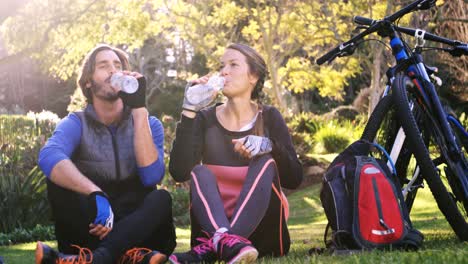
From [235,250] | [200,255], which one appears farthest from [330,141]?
[235,250]

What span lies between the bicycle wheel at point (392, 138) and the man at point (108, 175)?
1.17 m

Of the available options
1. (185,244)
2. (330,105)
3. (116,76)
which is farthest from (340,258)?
(330,105)

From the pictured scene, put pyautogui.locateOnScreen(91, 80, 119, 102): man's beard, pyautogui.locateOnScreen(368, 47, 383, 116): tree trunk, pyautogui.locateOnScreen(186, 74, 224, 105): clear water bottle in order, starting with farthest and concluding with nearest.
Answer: pyautogui.locateOnScreen(368, 47, 383, 116): tree trunk < pyautogui.locateOnScreen(91, 80, 119, 102): man's beard < pyautogui.locateOnScreen(186, 74, 224, 105): clear water bottle

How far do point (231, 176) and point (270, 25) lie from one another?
41.5ft

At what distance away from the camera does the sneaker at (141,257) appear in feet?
10.3

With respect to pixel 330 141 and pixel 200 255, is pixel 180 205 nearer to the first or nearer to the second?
pixel 200 255

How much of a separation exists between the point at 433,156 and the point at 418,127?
23cm

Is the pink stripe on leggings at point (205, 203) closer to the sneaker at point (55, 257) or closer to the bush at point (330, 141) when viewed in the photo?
the sneaker at point (55, 257)

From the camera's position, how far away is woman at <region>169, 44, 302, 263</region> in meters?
3.21

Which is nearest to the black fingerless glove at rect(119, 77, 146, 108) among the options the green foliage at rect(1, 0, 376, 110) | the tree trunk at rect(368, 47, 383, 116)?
the tree trunk at rect(368, 47, 383, 116)

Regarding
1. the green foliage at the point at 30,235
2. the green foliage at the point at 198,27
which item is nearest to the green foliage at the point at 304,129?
the green foliage at the point at 198,27

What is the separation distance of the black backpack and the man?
878 mm

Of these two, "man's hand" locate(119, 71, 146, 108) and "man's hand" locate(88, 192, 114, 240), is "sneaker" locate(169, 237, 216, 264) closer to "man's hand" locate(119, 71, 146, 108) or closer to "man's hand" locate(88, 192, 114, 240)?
"man's hand" locate(88, 192, 114, 240)

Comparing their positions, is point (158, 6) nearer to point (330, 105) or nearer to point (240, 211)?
point (330, 105)
